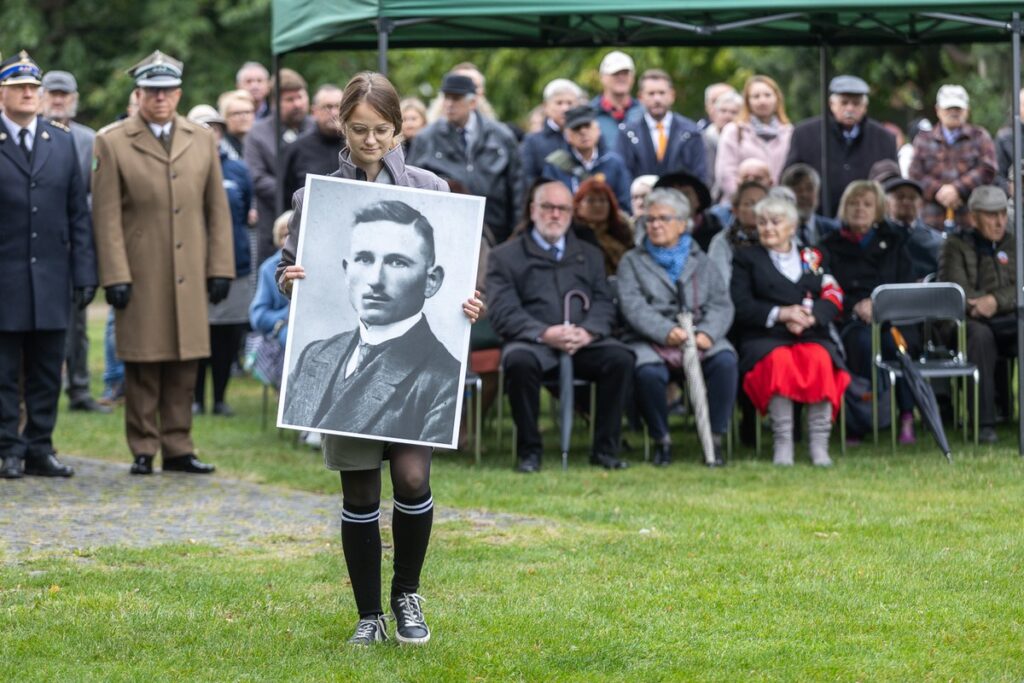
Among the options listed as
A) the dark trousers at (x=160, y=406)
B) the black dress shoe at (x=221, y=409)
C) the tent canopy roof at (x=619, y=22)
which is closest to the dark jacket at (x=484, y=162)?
the tent canopy roof at (x=619, y=22)

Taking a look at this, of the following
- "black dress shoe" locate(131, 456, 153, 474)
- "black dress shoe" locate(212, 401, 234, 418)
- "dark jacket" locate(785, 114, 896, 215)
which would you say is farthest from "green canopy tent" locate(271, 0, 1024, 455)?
"black dress shoe" locate(212, 401, 234, 418)

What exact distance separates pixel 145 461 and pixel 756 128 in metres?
5.95

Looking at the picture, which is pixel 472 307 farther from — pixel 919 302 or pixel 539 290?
pixel 919 302

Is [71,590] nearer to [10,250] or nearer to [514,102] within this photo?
[10,250]

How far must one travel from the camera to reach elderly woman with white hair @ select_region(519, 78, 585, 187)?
12922 millimetres

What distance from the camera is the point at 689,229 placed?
11.7 metres

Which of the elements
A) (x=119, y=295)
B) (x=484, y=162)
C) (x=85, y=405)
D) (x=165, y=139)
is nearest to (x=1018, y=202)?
(x=484, y=162)

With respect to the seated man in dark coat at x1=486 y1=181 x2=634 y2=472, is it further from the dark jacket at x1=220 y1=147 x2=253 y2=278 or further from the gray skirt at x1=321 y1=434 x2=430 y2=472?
the gray skirt at x1=321 y1=434 x2=430 y2=472

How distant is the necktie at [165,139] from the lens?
34.1ft

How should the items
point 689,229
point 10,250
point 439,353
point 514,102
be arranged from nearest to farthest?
point 439,353 < point 10,250 < point 689,229 < point 514,102

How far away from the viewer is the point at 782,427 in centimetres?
1089

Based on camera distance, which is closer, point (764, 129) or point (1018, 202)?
point (1018, 202)

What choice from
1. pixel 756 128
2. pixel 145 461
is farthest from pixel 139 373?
pixel 756 128

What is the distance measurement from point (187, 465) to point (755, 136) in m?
5.65
